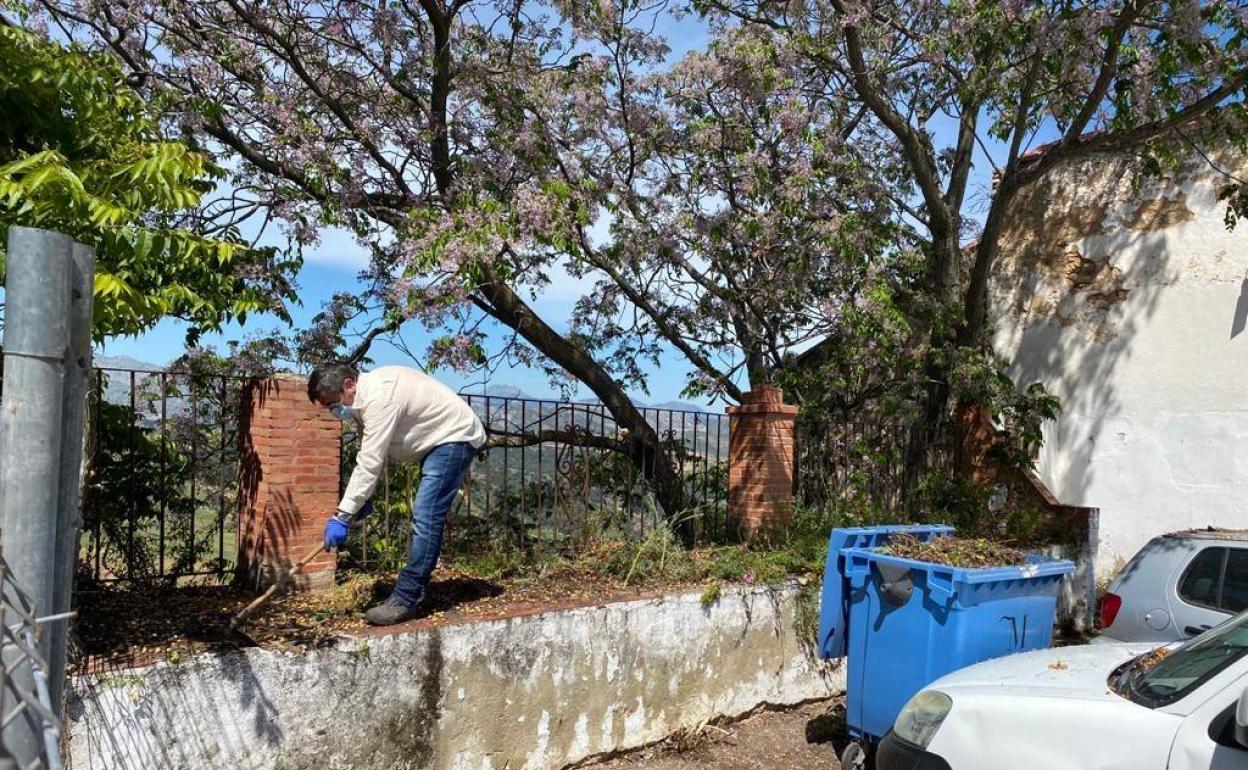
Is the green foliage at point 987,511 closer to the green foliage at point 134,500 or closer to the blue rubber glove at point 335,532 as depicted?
the blue rubber glove at point 335,532

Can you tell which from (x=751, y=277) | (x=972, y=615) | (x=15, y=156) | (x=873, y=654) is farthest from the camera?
(x=751, y=277)

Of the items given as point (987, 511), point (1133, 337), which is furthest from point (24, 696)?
point (1133, 337)

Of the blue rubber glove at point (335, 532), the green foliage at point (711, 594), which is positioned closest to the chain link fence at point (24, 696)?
the blue rubber glove at point (335, 532)

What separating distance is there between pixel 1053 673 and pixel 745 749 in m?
2.49

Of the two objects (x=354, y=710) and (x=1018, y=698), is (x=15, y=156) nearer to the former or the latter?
(x=354, y=710)

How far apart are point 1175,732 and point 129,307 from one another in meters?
4.31

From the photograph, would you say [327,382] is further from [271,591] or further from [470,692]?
[470,692]

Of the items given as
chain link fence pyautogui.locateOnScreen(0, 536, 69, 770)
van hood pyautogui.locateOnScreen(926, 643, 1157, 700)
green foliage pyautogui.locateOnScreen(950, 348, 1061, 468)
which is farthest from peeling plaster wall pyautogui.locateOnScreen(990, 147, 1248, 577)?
chain link fence pyautogui.locateOnScreen(0, 536, 69, 770)

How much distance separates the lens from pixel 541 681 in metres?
5.18

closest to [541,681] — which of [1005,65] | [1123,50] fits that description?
[1005,65]

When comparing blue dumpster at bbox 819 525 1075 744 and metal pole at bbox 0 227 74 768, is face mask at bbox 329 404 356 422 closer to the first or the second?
blue dumpster at bbox 819 525 1075 744

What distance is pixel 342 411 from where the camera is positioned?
5.25 metres

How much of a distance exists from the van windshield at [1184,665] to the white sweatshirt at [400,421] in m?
3.51

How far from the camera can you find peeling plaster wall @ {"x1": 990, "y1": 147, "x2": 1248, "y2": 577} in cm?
1019
